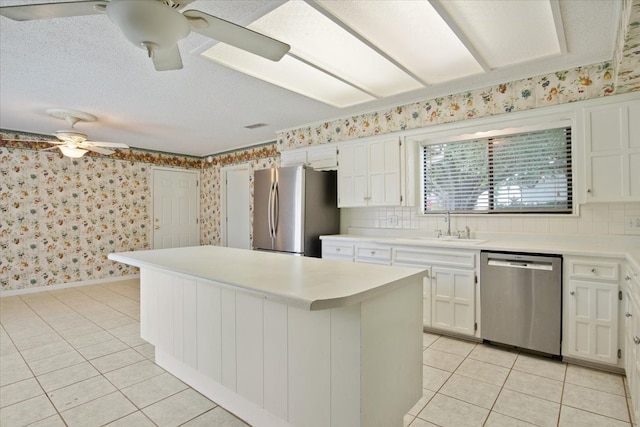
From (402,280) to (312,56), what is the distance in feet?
6.22

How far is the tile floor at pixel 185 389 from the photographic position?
1903 mm

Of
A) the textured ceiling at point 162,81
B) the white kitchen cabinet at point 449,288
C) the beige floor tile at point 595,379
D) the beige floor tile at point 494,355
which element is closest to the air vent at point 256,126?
the textured ceiling at point 162,81

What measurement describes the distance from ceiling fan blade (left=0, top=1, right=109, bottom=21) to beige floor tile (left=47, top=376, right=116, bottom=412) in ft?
6.99

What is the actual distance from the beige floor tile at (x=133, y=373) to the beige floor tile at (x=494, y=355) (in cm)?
247

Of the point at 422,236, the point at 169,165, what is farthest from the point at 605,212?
the point at 169,165

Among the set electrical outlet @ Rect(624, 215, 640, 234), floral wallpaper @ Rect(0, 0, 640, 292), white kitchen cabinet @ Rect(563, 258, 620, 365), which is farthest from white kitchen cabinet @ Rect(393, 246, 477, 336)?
floral wallpaper @ Rect(0, 0, 640, 292)

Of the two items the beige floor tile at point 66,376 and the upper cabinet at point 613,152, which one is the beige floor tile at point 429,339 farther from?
the beige floor tile at point 66,376

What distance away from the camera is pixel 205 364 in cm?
204

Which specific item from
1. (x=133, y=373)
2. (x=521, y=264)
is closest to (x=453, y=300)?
(x=521, y=264)

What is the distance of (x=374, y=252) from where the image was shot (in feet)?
11.5

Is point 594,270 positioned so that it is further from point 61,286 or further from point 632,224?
point 61,286

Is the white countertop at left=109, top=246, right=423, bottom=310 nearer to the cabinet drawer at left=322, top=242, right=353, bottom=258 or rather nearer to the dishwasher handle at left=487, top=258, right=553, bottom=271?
the dishwasher handle at left=487, top=258, right=553, bottom=271

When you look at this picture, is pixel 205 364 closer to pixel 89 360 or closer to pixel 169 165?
pixel 89 360

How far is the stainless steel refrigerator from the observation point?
155 inches
